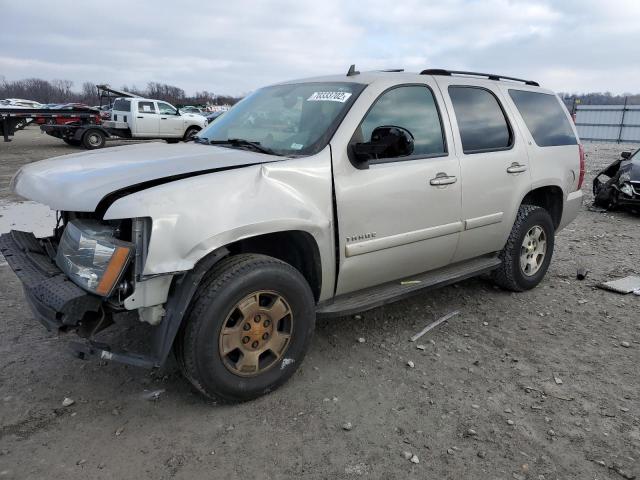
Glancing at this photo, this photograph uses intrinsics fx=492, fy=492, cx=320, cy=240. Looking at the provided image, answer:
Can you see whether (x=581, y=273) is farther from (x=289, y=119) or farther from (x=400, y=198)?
(x=289, y=119)

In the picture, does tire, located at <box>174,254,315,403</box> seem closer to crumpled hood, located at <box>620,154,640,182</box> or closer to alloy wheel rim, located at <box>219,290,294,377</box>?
alloy wheel rim, located at <box>219,290,294,377</box>

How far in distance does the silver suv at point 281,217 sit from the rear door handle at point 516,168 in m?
0.02

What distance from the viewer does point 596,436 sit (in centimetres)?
268

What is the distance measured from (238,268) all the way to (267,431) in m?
0.90

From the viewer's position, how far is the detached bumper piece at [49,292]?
2391 millimetres

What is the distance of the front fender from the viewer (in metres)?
2.39

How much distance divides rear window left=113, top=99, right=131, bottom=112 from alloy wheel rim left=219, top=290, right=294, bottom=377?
18660 mm

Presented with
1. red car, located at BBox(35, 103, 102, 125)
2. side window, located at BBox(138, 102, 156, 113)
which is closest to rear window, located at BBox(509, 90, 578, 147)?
red car, located at BBox(35, 103, 102, 125)

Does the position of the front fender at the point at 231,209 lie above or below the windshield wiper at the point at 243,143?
below

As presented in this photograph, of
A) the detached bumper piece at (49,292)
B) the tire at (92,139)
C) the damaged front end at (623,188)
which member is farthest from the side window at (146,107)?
the detached bumper piece at (49,292)

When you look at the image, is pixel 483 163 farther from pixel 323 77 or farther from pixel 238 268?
Result: pixel 238 268

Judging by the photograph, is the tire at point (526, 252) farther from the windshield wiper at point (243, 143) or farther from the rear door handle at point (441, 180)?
the windshield wiper at point (243, 143)

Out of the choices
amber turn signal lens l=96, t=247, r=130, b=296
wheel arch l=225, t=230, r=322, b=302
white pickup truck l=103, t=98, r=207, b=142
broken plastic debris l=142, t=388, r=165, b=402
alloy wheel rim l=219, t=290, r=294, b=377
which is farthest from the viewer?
white pickup truck l=103, t=98, r=207, b=142

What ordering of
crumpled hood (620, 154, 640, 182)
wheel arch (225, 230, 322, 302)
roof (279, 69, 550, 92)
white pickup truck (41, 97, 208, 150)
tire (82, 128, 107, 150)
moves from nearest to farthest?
wheel arch (225, 230, 322, 302) → roof (279, 69, 550, 92) → crumpled hood (620, 154, 640, 182) → tire (82, 128, 107, 150) → white pickup truck (41, 97, 208, 150)
